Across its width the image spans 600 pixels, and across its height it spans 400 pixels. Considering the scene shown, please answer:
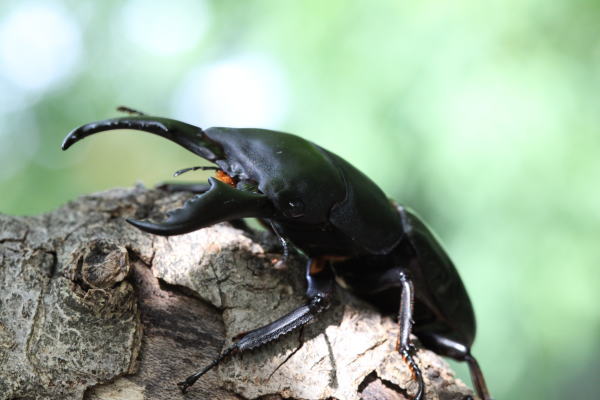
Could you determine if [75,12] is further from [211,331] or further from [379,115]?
[211,331]

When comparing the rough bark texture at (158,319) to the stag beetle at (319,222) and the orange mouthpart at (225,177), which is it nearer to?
the stag beetle at (319,222)

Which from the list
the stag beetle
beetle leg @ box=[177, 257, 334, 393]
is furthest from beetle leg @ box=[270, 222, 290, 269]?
beetle leg @ box=[177, 257, 334, 393]

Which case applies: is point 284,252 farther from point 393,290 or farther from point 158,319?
point 393,290

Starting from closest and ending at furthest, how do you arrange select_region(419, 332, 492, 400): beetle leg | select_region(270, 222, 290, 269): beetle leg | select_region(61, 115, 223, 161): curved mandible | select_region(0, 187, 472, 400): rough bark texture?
select_region(0, 187, 472, 400): rough bark texture < select_region(61, 115, 223, 161): curved mandible < select_region(270, 222, 290, 269): beetle leg < select_region(419, 332, 492, 400): beetle leg

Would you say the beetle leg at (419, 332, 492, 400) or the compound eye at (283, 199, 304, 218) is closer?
the compound eye at (283, 199, 304, 218)

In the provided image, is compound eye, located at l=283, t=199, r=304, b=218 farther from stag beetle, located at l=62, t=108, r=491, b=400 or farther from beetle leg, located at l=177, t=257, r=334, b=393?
beetle leg, located at l=177, t=257, r=334, b=393

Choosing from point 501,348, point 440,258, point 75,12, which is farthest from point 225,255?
point 75,12

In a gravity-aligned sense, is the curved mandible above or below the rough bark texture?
above

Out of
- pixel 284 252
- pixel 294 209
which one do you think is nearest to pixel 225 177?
pixel 294 209
